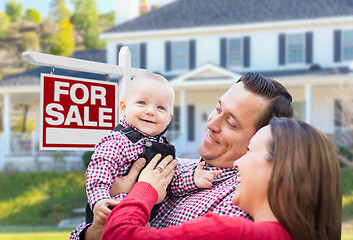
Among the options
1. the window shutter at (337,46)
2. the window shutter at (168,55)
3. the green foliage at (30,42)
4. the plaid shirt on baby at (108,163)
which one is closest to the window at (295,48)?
the window shutter at (337,46)

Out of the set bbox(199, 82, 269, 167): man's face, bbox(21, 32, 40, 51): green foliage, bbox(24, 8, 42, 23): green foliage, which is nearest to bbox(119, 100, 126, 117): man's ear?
bbox(199, 82, 269, 167): man's face

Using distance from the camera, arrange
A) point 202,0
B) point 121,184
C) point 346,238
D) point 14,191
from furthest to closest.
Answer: point 202,0
point 14,191
point 346,238
point 121,184

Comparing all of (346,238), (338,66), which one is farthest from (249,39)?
(346,238)

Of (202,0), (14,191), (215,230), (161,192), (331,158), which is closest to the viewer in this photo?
(215,230)

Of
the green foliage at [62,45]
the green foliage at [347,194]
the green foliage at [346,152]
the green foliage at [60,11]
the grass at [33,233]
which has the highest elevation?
the green foliage at [60,11]

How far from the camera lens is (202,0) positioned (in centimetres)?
2353

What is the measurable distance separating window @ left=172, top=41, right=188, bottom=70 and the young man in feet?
62.4

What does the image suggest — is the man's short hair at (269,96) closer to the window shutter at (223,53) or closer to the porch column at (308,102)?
the porch column at (308,102)

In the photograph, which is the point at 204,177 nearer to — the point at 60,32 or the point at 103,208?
the point at 103,208

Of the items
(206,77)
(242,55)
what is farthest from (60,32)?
(206,77)

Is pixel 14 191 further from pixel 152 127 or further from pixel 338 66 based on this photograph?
pixel 152 127

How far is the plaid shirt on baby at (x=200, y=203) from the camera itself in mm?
2373

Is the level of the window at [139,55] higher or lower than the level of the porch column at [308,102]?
higher

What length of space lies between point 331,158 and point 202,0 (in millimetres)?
22317
